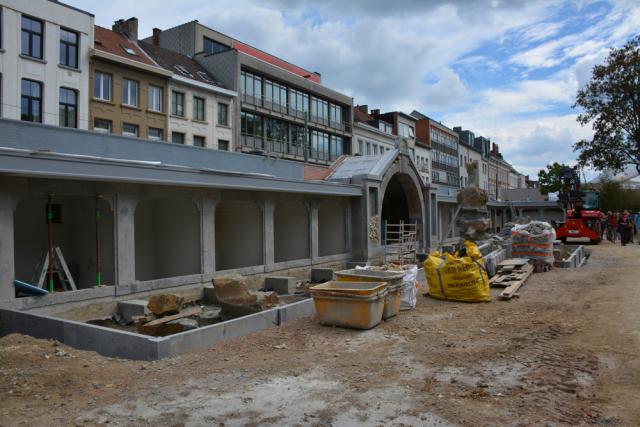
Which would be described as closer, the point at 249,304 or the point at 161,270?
the point at 249,304

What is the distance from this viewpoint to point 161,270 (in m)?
17.0

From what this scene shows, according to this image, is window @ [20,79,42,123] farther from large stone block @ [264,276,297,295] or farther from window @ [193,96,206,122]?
large stone block @ [264,276,297,295]

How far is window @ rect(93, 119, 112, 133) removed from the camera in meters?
25.5

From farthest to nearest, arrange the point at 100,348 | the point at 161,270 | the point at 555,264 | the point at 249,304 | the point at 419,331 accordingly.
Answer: the point at 555,264, the point at 161,270, the point at 249,304, the point at 419,331, the point at 100,348

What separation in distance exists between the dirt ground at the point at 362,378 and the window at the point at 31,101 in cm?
1804

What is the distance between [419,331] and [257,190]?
8.05 metres

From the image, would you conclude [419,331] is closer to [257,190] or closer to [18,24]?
[257,190]

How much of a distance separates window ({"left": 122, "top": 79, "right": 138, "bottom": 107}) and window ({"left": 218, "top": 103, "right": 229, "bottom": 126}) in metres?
6.28

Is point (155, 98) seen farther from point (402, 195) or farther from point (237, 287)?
point (237, 287)

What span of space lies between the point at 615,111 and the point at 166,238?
31.1 meters

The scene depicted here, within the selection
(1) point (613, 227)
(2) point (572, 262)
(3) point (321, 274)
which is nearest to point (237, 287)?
(3) point (321, 274)

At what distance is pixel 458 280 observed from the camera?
1202 cm

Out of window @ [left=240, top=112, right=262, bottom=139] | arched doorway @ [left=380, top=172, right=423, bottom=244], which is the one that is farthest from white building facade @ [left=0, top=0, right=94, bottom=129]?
arched doorway @ [left=380, top=172, right=423, bottom=244]

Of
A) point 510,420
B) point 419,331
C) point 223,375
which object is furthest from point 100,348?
point 510,420
